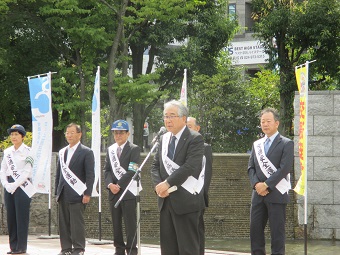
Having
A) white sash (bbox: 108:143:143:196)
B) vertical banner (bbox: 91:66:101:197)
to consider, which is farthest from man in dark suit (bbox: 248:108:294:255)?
vertical banner (bbox: 91:66:101:197)

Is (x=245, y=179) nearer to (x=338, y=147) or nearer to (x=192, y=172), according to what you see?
(x=338, y=147)

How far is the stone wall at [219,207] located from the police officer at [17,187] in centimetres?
371

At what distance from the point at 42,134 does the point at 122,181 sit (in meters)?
3.59

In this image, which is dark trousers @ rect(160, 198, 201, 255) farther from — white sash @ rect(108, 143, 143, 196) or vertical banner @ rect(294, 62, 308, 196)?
vertical banner @ rect(294, 62, 308, 196)

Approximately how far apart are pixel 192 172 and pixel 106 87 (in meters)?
17.5

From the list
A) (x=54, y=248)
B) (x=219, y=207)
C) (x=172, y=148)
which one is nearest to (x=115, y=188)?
(x=54, y=248)

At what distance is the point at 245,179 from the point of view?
48.9 ft

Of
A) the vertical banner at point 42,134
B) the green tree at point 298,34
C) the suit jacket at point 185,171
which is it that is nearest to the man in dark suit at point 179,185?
the suit jacket at point 185,171

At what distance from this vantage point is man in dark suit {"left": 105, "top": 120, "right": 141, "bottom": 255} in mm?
10828

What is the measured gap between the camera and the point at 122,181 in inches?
426

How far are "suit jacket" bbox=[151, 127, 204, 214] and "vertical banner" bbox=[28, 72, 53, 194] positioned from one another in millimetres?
6047

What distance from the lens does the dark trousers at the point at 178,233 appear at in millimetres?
7816

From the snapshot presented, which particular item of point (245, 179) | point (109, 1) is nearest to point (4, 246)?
point (245, 179)

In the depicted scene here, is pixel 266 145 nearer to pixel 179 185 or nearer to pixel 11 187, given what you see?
pixel 179 185
